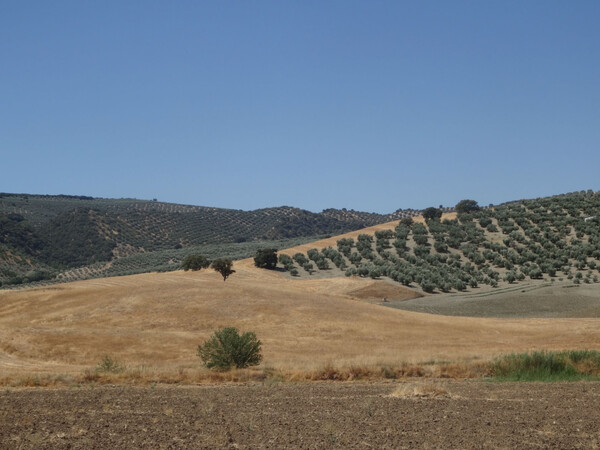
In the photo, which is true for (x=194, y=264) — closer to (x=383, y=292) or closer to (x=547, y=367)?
(x=383, y=292)

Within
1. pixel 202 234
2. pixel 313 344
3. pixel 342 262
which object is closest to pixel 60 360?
pixel 313 344

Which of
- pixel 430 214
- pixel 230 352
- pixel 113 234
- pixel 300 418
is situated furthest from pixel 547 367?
pixel 113 234

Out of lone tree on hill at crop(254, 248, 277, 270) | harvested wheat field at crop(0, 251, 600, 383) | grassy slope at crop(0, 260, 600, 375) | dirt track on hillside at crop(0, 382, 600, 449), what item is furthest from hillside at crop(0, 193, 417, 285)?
dirt track on hillside at crop(0, 382, 600, 449)

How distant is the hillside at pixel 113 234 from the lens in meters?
115

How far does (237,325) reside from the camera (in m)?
38.8

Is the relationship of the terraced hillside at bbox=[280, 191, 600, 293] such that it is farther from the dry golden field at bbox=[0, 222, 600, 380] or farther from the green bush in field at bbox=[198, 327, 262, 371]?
the green bush in field at bbox=[198, 327, 262, 371]

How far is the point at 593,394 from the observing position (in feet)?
59.9

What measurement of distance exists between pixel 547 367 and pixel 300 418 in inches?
511

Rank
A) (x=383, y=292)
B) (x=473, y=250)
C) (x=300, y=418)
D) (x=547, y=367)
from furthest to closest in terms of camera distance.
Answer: (x=473, y=250) < (x=383, y=292) < (x=547, y=367) < (x=300, y=418)

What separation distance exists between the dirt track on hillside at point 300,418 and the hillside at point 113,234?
7725 cm

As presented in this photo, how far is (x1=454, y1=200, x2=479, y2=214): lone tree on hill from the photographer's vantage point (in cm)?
10307

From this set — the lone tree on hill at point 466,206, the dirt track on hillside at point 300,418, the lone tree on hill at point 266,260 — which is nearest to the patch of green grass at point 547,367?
the dirt track on hillside at point 300,418

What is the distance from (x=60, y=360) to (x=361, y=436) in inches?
823

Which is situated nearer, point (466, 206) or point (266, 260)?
point (266, 260)
